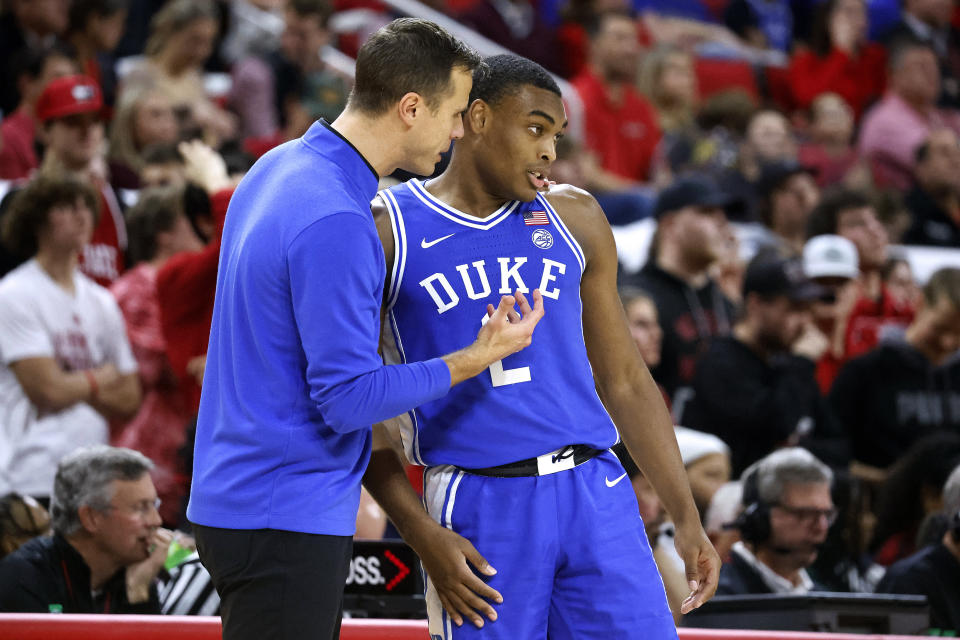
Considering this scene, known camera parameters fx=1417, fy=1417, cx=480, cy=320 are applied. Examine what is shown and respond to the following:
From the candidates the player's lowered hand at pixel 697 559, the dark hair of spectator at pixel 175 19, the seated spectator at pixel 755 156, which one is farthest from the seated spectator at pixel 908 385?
the dark hair of spectator at pixel 175 19

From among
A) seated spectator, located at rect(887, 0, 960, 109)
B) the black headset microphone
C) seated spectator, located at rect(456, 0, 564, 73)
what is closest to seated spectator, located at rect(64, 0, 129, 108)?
seated spectator, located at rect(456, 0, 564, 73)

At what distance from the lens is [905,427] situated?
21.6ft

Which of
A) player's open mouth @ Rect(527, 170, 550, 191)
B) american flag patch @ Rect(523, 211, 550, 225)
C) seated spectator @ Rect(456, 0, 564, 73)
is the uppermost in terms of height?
seated spectator @ Rect(456, 0, 564, 73)

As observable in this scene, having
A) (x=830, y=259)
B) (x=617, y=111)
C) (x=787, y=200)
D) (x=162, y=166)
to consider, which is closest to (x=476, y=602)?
(x=162, y=166)

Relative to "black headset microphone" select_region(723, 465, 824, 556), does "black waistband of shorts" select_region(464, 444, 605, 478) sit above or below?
above

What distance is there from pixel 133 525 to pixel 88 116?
112 inches

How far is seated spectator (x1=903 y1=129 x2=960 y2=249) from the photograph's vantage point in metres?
9.23

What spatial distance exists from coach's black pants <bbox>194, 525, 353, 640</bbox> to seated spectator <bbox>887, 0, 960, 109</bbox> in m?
10.0

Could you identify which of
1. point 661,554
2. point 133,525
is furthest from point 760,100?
point 133,525

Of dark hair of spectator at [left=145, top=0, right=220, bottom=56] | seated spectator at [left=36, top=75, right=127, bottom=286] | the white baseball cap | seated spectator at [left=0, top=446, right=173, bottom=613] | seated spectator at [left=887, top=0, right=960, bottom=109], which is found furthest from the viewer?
seated spectator at [left=887, top=0, right=960, bottom=109]

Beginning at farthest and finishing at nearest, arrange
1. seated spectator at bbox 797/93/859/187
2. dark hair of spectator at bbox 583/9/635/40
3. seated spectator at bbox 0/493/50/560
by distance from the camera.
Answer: dark hair of spectator at bbox 583/9/635/40, seated spectator at bbox 797/93/859/187, seated spectator at bbox 0/493/50/560

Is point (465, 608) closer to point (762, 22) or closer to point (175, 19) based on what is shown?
point (175, 19)

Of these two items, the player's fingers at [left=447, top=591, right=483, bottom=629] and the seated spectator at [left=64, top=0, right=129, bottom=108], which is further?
the seated spectator at [left=64, top=0, right=129, bottom=108]

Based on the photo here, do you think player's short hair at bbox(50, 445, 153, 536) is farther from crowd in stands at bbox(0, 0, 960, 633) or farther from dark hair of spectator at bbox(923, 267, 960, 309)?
dark hair of spectator at bbox(923, 267, 960, 309)
